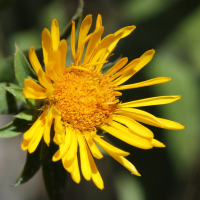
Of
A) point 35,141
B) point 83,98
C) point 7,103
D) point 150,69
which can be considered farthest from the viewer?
point 150,69

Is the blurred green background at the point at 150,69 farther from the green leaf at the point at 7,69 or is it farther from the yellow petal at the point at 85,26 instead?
the yellow petal at the point at 85,26

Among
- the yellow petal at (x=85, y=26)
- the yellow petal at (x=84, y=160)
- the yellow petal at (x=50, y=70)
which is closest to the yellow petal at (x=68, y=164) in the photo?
the yellow petal at (x=84, y=160)

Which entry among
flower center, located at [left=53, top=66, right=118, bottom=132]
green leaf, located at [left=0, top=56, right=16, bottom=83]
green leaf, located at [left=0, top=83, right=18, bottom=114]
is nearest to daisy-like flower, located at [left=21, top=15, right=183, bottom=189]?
flower center, located at [left=53, top=66, right=118, bottom=132]

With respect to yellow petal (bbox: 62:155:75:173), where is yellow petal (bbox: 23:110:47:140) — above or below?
above

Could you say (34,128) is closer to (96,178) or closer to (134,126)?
(96,178)

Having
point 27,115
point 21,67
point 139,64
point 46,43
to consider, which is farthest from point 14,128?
point 139,64

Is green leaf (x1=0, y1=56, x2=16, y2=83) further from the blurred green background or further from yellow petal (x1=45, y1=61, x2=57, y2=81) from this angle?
the blurred green background
